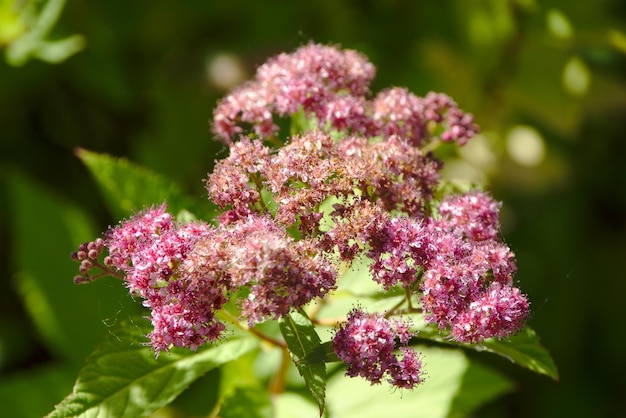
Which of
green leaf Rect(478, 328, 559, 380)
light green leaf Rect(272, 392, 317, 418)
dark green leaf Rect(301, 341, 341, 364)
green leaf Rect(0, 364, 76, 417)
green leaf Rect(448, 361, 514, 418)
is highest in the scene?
green leaf Rect(0, 364, 76, 417)

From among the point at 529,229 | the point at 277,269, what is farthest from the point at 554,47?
the point at 277,269

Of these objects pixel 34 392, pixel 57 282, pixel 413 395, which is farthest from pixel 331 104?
pixel 34 392

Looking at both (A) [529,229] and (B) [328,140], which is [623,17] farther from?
(B) [328,140]

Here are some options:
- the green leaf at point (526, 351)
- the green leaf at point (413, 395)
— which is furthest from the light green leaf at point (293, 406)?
the green leaf at point (526, 351)

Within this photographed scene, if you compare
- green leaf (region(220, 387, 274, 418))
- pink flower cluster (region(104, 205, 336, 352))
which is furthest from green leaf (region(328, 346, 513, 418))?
pink flower cluster (region(104, 205, 336, 352))

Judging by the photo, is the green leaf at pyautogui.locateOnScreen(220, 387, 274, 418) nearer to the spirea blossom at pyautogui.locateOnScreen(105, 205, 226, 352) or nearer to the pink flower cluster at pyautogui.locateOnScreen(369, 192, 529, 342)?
the spirea blossom at pyautogui.locateOnScreen(105, 205, 226, 352)

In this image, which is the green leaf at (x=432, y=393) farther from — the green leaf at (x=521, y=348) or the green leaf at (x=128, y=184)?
the green leaf at (x=128, y=184)

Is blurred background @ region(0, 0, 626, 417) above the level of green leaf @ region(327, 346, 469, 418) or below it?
above
